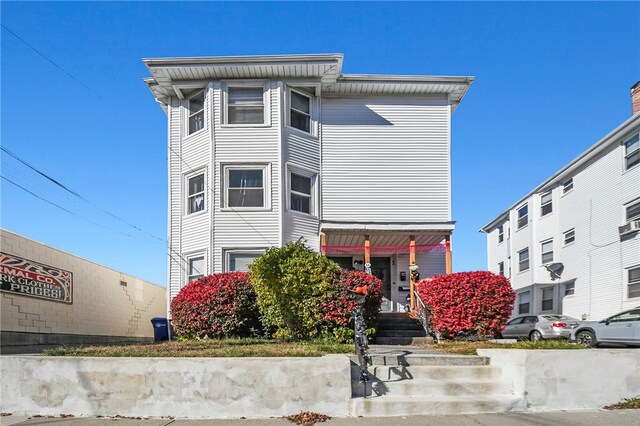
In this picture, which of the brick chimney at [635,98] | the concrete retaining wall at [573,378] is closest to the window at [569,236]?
the brick chimney at [635,98]

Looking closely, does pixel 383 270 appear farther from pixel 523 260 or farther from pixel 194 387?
pixel 523 260

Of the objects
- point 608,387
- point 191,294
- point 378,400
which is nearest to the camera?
point 378,400

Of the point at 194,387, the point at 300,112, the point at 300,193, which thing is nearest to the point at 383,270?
the point at 300,193

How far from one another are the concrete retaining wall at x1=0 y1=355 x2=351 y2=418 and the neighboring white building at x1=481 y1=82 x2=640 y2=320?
1629 centimetres

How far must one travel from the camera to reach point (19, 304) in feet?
41.1

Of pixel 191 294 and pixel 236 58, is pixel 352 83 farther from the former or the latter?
pixel 191 294

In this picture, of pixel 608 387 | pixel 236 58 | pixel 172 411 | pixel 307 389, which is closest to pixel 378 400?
pixel 307 389

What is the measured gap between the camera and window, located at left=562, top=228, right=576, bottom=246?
23.3 meters

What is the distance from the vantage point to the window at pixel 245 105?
15.5 meters

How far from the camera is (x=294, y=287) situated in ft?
34.6

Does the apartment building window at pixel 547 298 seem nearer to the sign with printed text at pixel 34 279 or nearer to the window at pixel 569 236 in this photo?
the window at pixel 569 236

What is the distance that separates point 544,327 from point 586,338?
378 cm

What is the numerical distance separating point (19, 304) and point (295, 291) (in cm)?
731

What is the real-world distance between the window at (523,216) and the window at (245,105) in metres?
18.7
